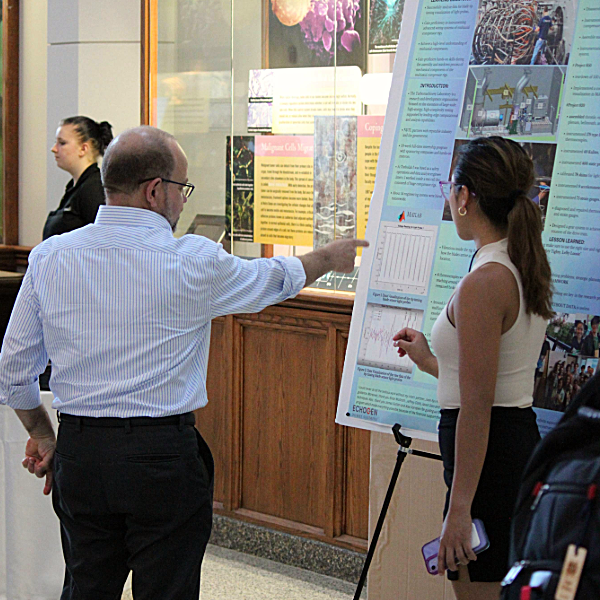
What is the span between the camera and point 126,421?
2.04 m

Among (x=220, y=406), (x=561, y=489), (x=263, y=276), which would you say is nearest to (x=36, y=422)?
(x=263, y=276)

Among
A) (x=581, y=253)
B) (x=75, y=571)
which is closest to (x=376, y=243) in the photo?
(x=581, y=253)

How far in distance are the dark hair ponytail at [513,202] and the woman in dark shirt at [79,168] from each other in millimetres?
2710

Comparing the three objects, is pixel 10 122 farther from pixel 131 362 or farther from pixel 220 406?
pixel 131 362

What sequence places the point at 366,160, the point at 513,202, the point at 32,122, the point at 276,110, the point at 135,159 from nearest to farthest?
1. the point at 513,202
2. the point at 135,159
3. the point at 366,160
4. the point at 276,110
5. the point at 32,122

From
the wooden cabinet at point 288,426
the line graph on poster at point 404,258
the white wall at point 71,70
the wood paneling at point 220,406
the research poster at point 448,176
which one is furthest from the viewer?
the white wall at point 71,70

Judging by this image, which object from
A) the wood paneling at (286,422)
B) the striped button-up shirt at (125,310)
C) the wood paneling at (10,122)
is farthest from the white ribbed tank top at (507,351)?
the wood paneling at (10,122)

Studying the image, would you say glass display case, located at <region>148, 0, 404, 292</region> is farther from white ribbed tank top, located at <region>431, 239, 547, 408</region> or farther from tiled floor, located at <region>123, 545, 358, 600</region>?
white ribbed tank top, located at <region>431, 239, 547, 408</region>

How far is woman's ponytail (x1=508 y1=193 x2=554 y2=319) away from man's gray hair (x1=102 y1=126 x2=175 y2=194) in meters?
0.85

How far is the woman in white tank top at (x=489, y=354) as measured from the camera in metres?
1.91

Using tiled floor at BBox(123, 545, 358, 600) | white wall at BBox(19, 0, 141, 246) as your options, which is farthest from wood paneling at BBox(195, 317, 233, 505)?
white wall at BBox(19, 0, 141, 246)

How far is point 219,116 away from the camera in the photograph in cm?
410

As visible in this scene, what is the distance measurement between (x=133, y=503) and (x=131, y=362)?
1.07ft

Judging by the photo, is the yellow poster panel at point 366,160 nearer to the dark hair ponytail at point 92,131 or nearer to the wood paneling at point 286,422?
the wood paneling at point 286,422
